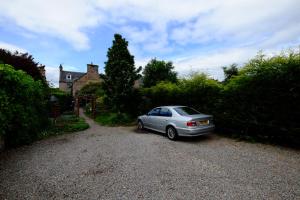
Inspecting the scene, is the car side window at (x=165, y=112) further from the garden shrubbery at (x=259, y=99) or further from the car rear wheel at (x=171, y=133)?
the garden shrubbery at (x=259, y=99)

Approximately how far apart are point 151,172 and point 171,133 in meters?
3.50

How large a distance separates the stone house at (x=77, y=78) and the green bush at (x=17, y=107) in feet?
86.8

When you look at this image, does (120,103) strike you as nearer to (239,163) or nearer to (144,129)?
(144,129)

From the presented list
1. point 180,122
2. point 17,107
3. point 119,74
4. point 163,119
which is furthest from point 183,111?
point 119,74

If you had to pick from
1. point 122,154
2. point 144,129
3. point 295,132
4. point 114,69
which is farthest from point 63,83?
point 295,132

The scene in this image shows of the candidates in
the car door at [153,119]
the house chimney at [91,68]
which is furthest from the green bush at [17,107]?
the house chimney at [91,68]

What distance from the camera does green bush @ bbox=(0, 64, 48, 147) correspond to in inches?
206

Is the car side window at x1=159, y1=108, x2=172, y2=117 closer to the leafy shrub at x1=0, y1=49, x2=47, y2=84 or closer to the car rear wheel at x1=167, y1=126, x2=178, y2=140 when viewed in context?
the car rear wheel at x1=167, y1=126, x2=178, y2=140

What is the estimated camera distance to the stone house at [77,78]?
33.3 metres

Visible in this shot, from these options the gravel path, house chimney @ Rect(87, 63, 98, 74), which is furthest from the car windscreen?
house chimney @ Rect(87, 63, 98, 74)

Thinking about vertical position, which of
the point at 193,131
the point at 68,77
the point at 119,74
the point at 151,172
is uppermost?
the point at 68,77

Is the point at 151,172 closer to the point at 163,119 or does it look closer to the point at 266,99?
the point at 163,119

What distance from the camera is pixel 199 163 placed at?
4.97 metres

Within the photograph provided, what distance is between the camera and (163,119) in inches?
323
